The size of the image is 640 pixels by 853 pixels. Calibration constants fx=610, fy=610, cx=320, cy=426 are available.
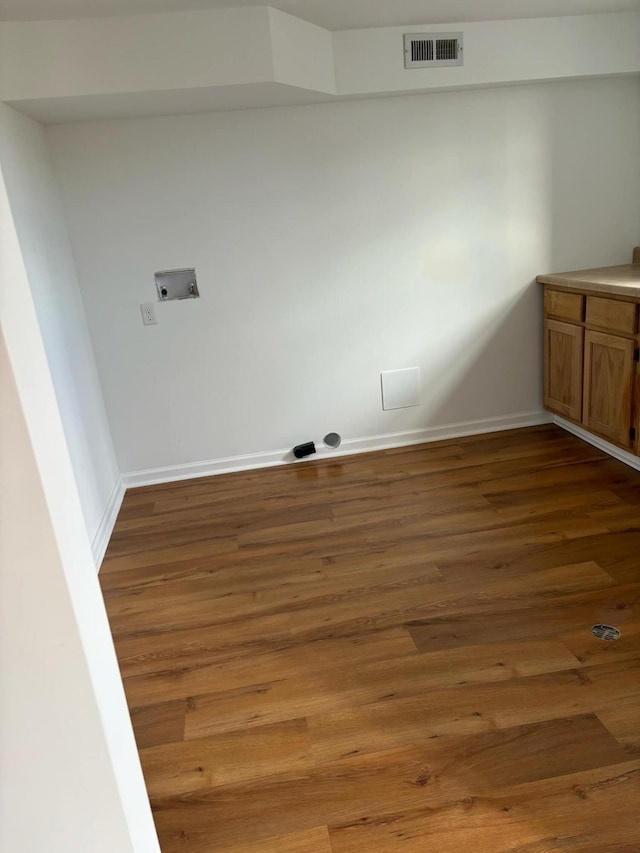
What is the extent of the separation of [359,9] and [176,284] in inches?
63.3

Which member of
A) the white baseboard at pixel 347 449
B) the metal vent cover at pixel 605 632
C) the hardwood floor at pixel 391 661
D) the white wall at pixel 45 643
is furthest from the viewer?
the white baseboard at pixel 347 449

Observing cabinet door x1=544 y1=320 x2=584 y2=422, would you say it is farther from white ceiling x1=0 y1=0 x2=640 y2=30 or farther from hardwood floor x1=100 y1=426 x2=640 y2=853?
white ceiling x1=0 y1=0 x2=640 y2=30

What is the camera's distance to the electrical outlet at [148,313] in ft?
11.3

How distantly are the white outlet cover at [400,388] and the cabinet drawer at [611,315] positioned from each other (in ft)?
3.38

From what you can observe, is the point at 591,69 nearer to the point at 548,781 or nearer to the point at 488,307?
the point at 488,307

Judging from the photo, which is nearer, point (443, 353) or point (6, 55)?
point (6, 55)

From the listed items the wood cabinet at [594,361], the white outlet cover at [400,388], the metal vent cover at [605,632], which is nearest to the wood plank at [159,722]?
the metal vent cover at [605,632]

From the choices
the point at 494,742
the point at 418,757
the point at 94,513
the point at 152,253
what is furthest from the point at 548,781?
the point at 152,253

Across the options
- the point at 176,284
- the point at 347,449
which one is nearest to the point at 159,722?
the point at 347,449

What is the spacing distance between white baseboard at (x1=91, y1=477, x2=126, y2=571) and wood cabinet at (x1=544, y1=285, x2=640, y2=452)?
2.61 metres

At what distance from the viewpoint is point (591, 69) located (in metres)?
3.26

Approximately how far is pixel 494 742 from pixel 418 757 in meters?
0.21

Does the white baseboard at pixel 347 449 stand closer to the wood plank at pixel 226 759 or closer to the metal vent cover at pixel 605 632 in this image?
the metal vent cover at pixel 605 632

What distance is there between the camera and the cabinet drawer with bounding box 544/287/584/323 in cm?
331
